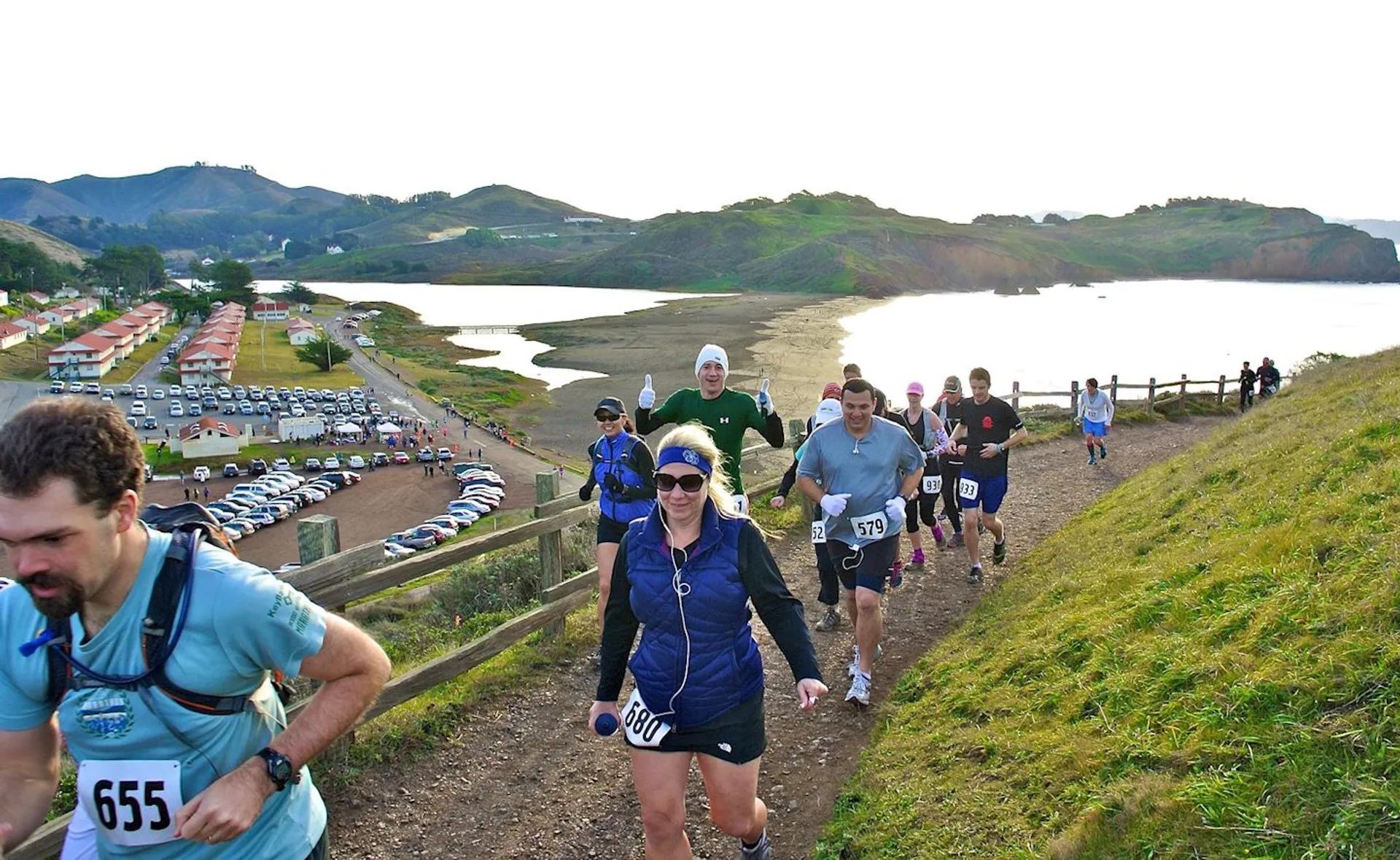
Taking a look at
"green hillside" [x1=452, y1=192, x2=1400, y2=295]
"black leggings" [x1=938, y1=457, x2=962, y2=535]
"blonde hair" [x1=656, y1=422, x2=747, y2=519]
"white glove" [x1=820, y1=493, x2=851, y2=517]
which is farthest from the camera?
"green hillside" [x1=452, y1=192, x2=1400, y2=295]

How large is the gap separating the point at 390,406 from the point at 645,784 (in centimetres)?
5957

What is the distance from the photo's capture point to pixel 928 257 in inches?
6422

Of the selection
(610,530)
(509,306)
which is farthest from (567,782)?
(509,306)

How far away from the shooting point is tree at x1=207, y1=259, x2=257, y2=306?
399 ft

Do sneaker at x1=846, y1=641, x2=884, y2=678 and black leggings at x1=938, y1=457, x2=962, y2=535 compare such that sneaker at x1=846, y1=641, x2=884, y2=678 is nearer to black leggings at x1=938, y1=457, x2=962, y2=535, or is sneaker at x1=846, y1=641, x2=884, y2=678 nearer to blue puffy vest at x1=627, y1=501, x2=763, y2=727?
blue puffy vest at x1=627, y1=501, x2=763, y2=727

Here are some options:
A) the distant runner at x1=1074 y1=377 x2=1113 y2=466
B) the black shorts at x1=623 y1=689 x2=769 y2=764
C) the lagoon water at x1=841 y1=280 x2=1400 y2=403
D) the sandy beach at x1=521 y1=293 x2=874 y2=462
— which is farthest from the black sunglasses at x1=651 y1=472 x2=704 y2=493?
the lagoon water at x1=841 y1=280 x2=1400 y2=403

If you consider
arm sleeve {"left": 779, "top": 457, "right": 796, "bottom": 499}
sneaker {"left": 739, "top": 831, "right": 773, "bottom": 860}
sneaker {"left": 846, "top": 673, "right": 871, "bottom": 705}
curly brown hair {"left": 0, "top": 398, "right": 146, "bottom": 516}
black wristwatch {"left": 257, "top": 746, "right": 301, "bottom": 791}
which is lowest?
sneaker {"left": 846, "top": 673, "right": 871, "bottom": 705}

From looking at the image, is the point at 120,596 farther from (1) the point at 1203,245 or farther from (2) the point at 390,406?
(1) the point at 1203,245

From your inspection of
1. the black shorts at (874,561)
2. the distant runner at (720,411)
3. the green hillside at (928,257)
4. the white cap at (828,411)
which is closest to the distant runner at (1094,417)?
the white cap at (828,411)

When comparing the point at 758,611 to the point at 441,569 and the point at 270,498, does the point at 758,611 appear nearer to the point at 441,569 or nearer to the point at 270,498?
the point at 441,569

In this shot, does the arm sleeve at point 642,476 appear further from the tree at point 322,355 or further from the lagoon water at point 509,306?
the tree at point 322,355

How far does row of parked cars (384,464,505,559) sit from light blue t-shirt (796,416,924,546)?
2338 centimetres

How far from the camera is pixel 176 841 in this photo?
86.4 inches

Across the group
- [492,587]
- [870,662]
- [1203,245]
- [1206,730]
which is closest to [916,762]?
[870,662]
